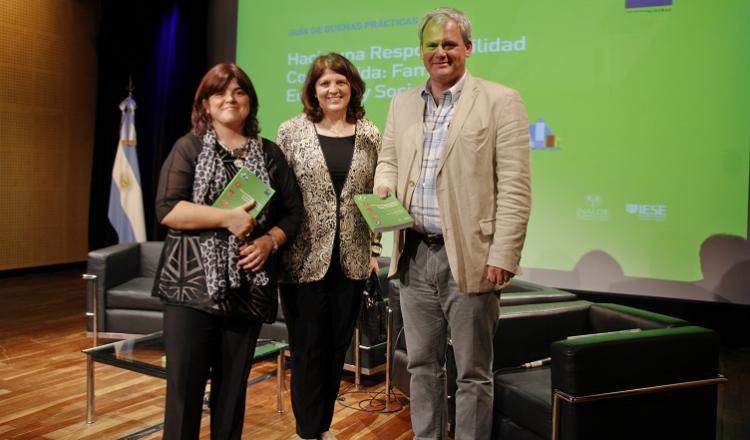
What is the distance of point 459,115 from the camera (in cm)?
211

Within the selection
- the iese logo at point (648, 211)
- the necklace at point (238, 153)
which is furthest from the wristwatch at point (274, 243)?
the iese logo at point (648, 211)

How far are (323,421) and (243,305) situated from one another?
2.52 feet

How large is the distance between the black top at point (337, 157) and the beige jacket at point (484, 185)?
50cm

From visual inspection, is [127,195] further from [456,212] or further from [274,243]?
[456,212]

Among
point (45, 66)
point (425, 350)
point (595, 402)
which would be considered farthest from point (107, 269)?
point (45, 66)

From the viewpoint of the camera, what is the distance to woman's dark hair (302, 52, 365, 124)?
2498 millimetres

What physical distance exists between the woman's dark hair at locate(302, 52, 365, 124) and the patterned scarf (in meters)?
0.52

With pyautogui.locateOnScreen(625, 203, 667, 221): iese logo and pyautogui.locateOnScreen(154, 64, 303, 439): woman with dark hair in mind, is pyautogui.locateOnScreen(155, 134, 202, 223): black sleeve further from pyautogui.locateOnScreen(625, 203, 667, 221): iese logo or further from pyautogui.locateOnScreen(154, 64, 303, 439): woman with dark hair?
pyautogui.locateOnScreen(625, 203, 667, 221): iese logo

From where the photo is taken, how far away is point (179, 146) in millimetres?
2119

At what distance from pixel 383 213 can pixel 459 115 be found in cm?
41

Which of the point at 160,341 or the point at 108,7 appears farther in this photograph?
the point at 108,7

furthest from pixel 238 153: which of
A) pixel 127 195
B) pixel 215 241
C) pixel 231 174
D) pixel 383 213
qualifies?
pixel 127 195

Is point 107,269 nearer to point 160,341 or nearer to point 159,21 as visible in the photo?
point 160,341

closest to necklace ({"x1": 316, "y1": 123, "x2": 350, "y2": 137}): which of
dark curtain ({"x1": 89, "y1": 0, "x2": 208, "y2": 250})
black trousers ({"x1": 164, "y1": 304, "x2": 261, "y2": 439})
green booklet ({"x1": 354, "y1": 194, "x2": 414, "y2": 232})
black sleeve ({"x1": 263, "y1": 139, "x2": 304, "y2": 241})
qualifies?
black sleeve ({"x1": 263, "y1": 139, "x2": 304, "y2": 241})
